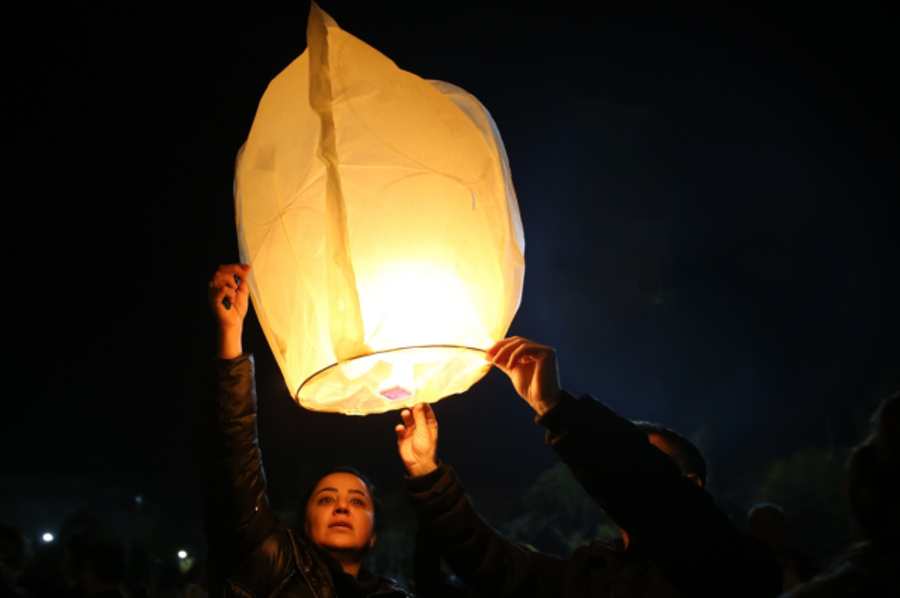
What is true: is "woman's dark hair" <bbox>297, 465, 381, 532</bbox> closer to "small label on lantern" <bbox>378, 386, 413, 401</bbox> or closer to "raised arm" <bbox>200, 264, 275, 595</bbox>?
"raised arm" <bbox>200, 264, 275, 595</bbox>

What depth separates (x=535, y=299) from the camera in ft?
43.8

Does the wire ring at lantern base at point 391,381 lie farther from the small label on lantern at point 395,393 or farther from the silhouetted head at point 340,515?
the silhouetted head at point 340,515

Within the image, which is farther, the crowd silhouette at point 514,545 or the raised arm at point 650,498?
the raised arm at point 650,498

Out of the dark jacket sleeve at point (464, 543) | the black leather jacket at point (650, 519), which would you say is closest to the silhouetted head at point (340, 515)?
the dark jacket sleeve at point (464, 543)

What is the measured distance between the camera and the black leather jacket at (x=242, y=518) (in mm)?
1776

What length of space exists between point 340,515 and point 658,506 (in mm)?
1413

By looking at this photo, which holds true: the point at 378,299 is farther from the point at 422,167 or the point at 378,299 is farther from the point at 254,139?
the point at 254,139

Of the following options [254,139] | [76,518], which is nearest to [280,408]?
[76,518]

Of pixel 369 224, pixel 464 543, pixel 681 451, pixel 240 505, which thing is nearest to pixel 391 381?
pixel 369 224

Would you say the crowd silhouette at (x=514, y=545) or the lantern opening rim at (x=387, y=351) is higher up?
the lantern opening rim at (x=387, y=351)

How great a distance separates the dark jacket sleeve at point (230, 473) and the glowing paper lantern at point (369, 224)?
312mm

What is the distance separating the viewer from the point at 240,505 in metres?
1.79

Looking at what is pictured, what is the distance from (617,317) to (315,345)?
14781 millimetres

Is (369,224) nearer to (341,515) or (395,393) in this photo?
(395,393)
